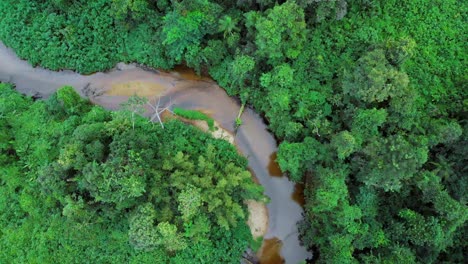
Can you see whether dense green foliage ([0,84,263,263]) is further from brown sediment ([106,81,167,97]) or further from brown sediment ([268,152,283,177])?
brown sediment ([106,81,167,97])

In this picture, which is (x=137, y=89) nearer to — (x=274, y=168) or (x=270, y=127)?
(x=270, y=127)

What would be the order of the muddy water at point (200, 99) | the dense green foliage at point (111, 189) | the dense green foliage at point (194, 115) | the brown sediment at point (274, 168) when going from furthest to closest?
the dense green foliage at point (194, 115) → the brown sediment at point (274, 168) → the muddy water at point (200, 99) → the dense green foliage at point (111, 189)

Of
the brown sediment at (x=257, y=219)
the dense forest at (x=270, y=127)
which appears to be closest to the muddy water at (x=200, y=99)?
the brown sediment at (x=257, y=219)

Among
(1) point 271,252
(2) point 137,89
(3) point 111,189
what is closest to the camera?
(3) point 111,189

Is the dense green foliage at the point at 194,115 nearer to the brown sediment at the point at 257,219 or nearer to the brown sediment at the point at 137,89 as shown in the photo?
the brown sediment at the point at 137,89

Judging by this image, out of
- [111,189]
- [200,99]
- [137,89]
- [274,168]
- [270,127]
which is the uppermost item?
[270,127]

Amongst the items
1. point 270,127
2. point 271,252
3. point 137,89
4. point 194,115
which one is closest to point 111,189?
point 194,115

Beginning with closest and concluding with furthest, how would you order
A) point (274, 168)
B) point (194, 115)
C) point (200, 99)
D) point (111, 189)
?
point (111, 189) < point (274, 168) < point (194, 115) < point (200, 99)
